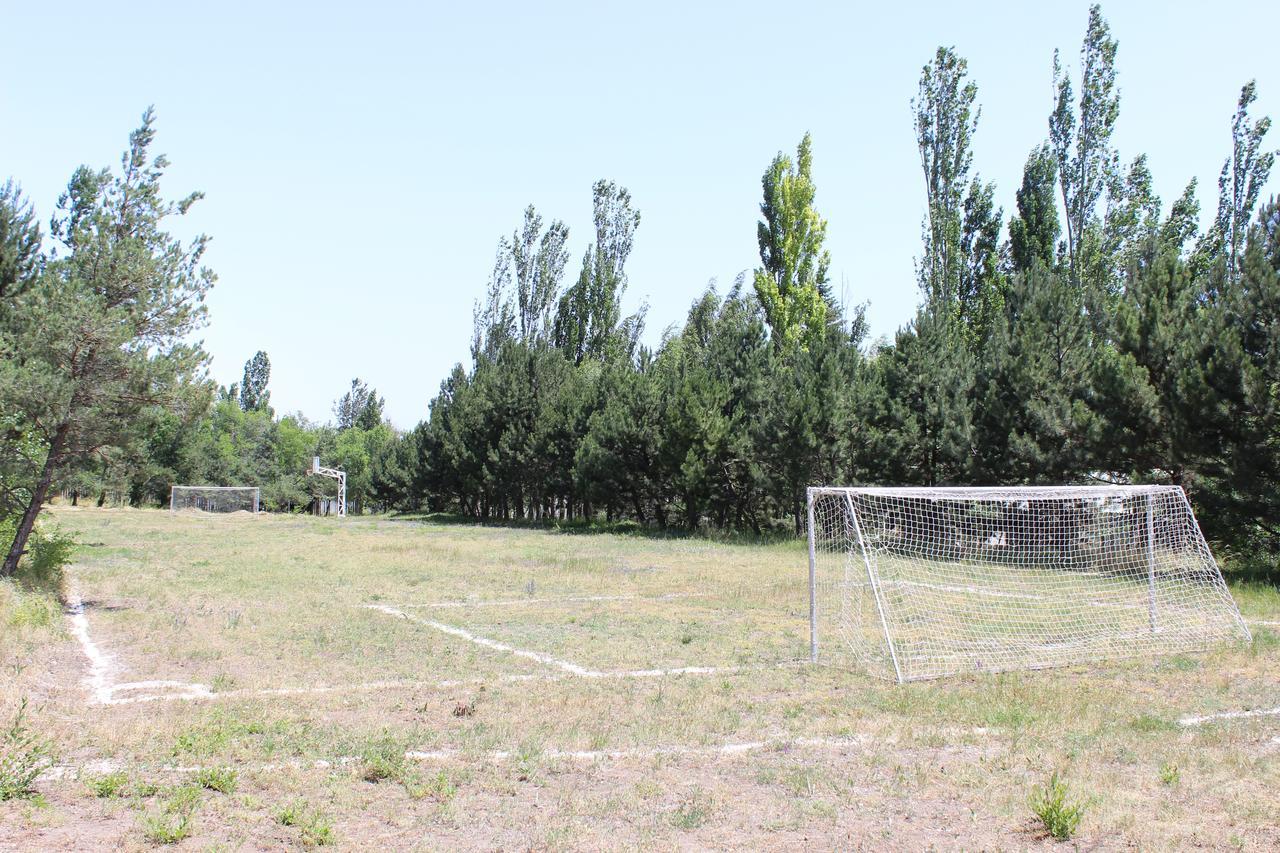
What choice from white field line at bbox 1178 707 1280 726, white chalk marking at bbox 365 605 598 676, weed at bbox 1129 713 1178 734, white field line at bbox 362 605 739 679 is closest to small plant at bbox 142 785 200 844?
white field line at bbox 362 605 739 679

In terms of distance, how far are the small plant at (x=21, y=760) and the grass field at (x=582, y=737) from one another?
0.09 m

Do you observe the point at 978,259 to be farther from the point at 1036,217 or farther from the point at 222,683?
the point at 222,683

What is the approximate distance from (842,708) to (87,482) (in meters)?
11.6

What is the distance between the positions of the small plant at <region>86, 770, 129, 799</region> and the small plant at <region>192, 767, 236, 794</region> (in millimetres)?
368

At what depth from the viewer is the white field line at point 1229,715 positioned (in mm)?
7074

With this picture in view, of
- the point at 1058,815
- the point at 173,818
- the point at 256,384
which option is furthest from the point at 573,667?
the point at 256,384

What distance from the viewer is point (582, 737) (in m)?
6.53

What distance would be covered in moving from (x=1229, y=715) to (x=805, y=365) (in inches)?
881

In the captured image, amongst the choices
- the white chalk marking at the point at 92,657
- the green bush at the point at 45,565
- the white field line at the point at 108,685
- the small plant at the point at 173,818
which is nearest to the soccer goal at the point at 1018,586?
the white field line at the point at 108,685

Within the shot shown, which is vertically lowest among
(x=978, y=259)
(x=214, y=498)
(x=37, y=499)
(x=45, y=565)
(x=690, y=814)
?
(x=690, y=814)

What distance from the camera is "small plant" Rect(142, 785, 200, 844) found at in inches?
172

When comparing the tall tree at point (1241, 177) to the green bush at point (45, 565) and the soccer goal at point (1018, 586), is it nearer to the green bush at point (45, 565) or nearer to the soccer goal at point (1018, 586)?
the soccer goal at point (1018, 586)

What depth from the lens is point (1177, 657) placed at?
9789mm

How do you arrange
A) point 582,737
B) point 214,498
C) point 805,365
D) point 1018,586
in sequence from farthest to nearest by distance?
1. point 214,498
2. point 805,365
3. point 1018,586
4. point 582,737
